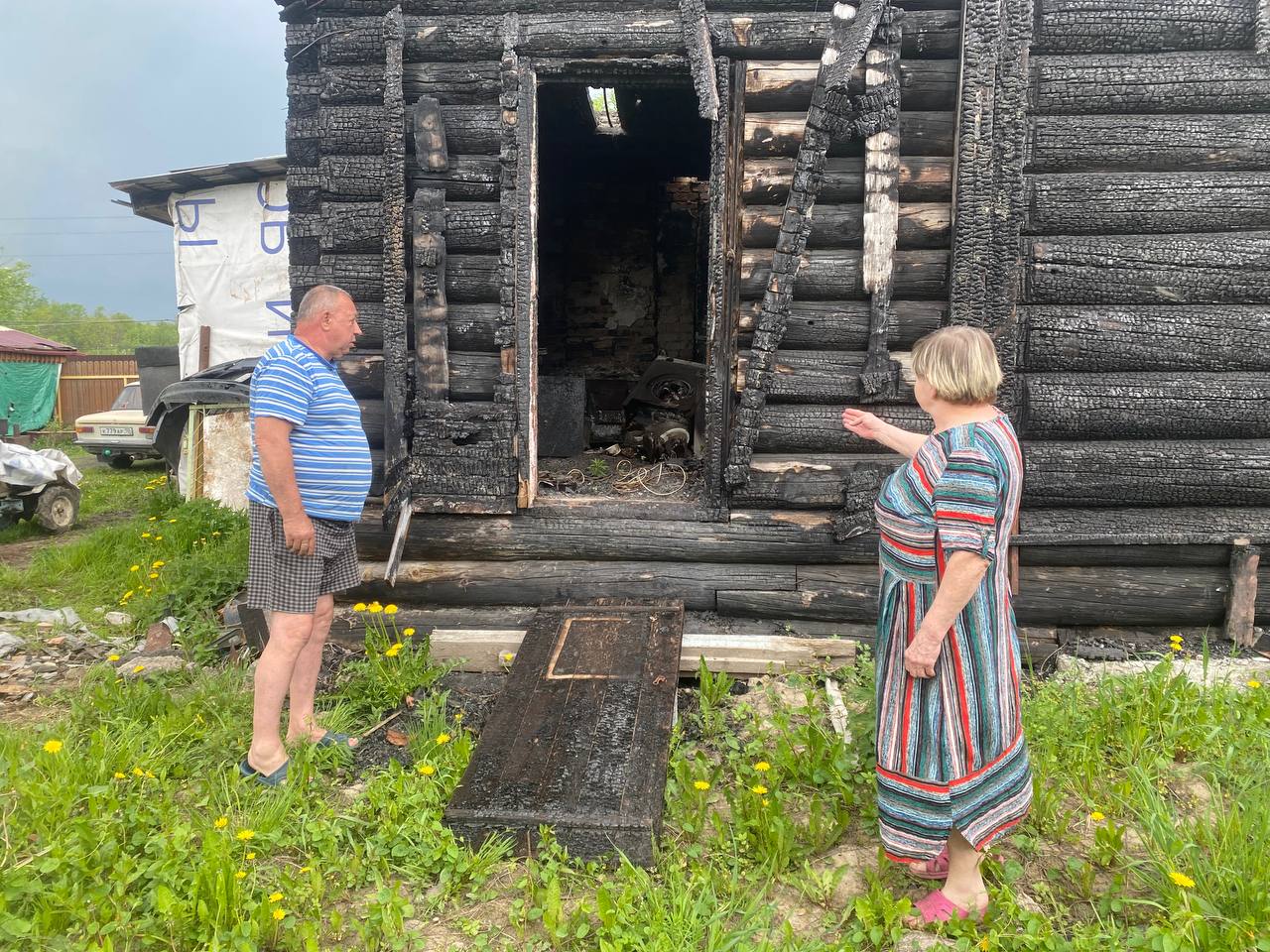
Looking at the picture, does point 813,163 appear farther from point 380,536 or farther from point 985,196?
point 380,536

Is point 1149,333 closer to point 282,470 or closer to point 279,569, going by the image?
point 282,470

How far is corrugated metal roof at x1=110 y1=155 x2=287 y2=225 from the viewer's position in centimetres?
1162

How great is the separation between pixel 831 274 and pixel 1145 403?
73.1 inches

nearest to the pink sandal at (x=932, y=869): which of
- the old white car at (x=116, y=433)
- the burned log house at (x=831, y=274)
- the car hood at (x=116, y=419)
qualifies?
the burned log house at (x=831, y=274)

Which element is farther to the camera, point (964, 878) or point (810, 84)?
point (810, 84)

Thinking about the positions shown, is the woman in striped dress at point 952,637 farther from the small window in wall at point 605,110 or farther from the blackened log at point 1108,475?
the small window in wall at point 605,110

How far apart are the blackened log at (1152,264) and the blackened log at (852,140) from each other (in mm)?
743

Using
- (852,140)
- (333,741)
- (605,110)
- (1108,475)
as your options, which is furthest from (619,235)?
(333,741)

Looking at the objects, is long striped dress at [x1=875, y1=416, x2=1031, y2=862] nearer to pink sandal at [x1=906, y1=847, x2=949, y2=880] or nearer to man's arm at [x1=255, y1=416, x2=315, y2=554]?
pink sandal at [x1=906, y1=847, x2=949, y2=880]

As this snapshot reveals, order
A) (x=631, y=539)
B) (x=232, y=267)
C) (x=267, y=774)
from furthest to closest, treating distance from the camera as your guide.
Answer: (x=232, y=267), (x=631, y=539), (x=267, y=774)

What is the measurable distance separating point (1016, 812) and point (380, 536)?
137 inches

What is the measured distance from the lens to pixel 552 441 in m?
7.73

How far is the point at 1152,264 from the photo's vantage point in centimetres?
439

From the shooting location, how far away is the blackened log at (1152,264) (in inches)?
173
